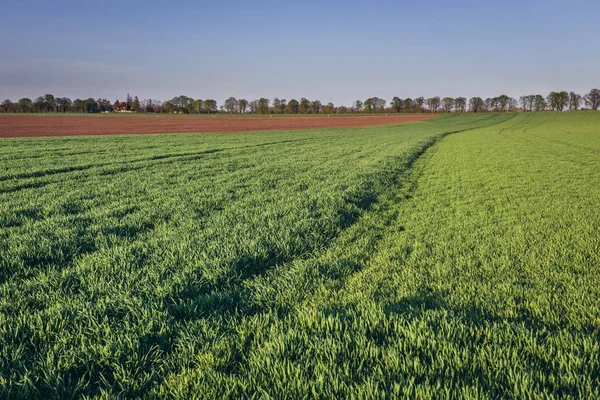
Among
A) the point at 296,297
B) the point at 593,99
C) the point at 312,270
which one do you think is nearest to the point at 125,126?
the point at 312,270

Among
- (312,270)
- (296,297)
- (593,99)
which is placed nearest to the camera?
(296,297)

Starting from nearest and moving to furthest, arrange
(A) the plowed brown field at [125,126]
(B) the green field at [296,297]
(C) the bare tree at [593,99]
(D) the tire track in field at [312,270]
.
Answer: (B) the green field at [296,297], (D) the tire track in field at [312,270], (A) the plowed brown field at [125,126], (C) the bare tree at [593,99]

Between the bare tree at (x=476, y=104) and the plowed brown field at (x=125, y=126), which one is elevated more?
the bare tree at (x=476, y=104)

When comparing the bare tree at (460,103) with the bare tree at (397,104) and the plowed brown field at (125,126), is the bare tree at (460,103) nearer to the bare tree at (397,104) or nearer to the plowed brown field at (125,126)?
the bare tree at (397,104)


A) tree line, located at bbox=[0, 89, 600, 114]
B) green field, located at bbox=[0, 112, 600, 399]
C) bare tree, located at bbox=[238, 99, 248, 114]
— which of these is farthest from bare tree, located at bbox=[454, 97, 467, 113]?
green field, located at bbox=[0, 112, 600, 399]

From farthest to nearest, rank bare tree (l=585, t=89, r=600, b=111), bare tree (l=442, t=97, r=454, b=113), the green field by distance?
bare tree (l=442, t=97, r=454, b=113), bare tree (l=585, t=89, r=600, b=111), the green field

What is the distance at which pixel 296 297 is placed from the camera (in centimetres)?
457

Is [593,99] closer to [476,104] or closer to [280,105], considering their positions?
[476,104]

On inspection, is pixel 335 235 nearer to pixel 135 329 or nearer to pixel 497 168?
pixel 135 329

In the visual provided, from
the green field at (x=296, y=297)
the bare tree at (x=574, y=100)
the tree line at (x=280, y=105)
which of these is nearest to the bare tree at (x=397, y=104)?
the tree line at (x=280, y=105)

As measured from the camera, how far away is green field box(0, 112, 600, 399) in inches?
114

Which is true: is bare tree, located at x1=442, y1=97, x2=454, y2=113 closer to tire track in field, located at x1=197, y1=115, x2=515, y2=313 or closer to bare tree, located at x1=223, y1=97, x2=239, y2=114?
bare tree, located at x1=223, y1=97, x2=239, y2=114

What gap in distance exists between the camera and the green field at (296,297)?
2.89m

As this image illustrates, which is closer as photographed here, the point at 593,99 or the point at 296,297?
the point at 296,297
